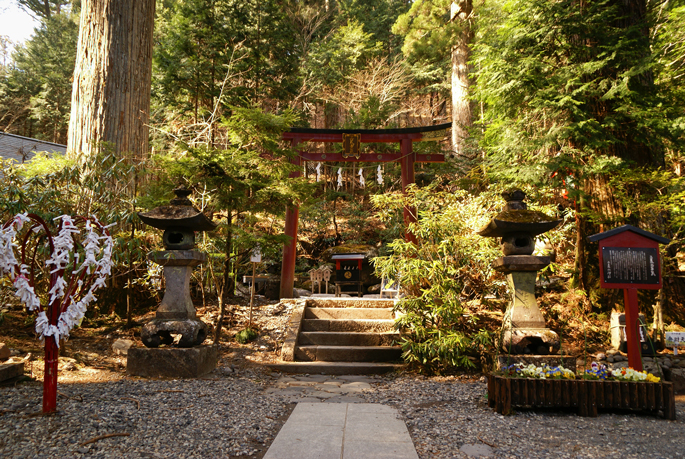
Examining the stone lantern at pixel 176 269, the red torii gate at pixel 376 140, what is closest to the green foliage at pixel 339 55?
the red torii gate at pixel 376 140

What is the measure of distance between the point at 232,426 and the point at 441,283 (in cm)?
324

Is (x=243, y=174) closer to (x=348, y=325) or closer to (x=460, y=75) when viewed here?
(x=348, y=325)

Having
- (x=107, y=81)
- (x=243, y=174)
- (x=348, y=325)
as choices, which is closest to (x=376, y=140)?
(x=243, y=174)

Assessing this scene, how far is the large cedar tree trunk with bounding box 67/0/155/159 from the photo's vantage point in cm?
671

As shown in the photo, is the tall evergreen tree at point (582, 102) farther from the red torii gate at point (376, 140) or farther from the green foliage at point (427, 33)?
the green foliage at point (427, 33)

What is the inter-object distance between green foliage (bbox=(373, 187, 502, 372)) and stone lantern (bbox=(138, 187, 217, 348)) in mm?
2587

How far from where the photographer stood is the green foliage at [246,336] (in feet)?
21.6

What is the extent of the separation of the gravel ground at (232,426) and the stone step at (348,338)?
2.14 meters

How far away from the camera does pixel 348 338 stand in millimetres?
6492

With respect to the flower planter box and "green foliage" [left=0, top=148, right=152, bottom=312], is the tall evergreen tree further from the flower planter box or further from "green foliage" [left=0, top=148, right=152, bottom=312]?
"green foliage" [left=0, top=148, right=152, bottom=312]

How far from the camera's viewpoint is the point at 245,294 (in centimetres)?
913

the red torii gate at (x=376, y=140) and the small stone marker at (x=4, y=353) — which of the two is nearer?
the small stone marker at (x=4, y=353)

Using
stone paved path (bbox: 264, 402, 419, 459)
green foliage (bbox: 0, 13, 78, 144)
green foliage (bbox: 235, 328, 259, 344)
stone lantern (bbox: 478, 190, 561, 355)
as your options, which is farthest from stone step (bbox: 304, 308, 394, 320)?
green foliage (bbox: 0, 13, 78, 144)

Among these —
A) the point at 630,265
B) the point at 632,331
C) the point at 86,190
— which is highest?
the point at 86,190
